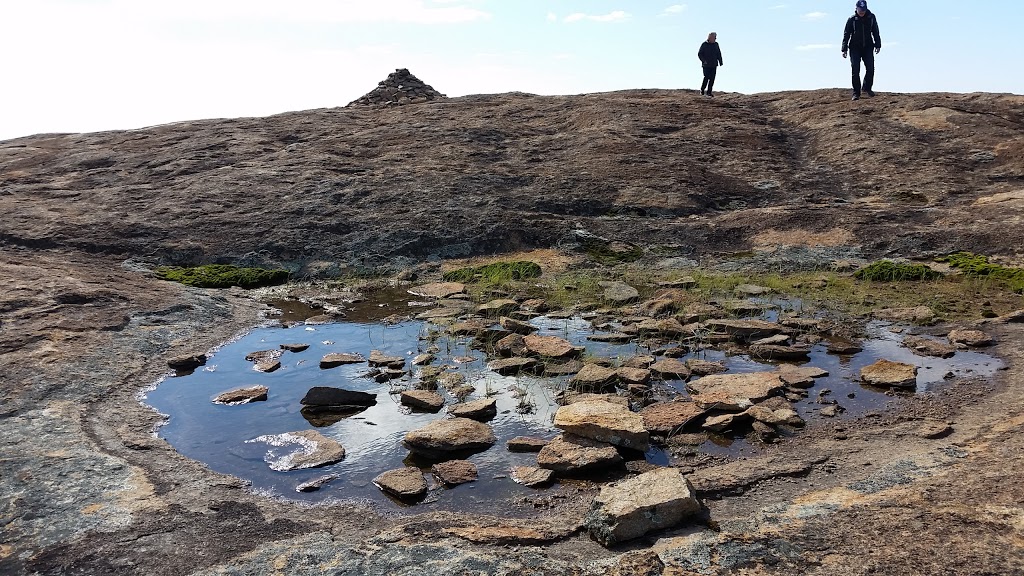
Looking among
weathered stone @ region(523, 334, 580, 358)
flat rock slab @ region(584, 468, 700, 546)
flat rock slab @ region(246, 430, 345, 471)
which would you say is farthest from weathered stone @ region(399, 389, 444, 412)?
flat rock slab @ region(584, 468, 700, 546)

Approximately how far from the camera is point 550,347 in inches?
381

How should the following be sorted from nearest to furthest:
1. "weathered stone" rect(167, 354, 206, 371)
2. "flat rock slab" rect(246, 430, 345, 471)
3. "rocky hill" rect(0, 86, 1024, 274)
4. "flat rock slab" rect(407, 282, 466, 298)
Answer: "flat rock slab" rect(246, 430, 345, 471)
"weathered stone" rect(167, 354, 206, 371)
"flat rock slab" rect(407, 282, 466, 298)
"rocky hill" rect(0, 86, 1024, 274)

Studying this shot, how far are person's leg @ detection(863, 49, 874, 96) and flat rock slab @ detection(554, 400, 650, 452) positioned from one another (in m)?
22.2

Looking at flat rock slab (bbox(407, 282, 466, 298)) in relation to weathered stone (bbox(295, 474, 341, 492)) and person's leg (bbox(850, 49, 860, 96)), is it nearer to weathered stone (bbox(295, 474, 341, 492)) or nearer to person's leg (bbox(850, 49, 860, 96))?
weathered stone (bbox(295, 474, 341, 492))

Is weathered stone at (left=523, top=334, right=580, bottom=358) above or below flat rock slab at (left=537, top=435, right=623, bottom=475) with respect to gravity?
above

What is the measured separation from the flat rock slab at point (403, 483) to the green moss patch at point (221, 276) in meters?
10.2

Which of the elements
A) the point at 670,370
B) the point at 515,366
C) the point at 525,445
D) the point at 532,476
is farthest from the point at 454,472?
the point at 670,370

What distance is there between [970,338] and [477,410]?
701 centimetres

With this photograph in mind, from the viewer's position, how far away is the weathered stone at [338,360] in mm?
9477

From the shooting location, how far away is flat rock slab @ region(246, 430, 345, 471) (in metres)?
6.57

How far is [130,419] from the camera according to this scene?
24.6 feet

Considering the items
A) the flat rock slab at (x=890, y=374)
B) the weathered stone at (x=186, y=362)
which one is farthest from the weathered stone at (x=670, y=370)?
the weathered stone at (x=186, y=362)

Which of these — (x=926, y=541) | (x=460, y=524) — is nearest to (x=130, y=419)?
(x=460, y=524)

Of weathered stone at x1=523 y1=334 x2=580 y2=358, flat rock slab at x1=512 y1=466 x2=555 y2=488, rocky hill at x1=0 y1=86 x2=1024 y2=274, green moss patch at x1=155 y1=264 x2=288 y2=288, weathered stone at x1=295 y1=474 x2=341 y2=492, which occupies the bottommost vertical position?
flat rock slab at x1=512 y1=466 x2=555 y2=488
